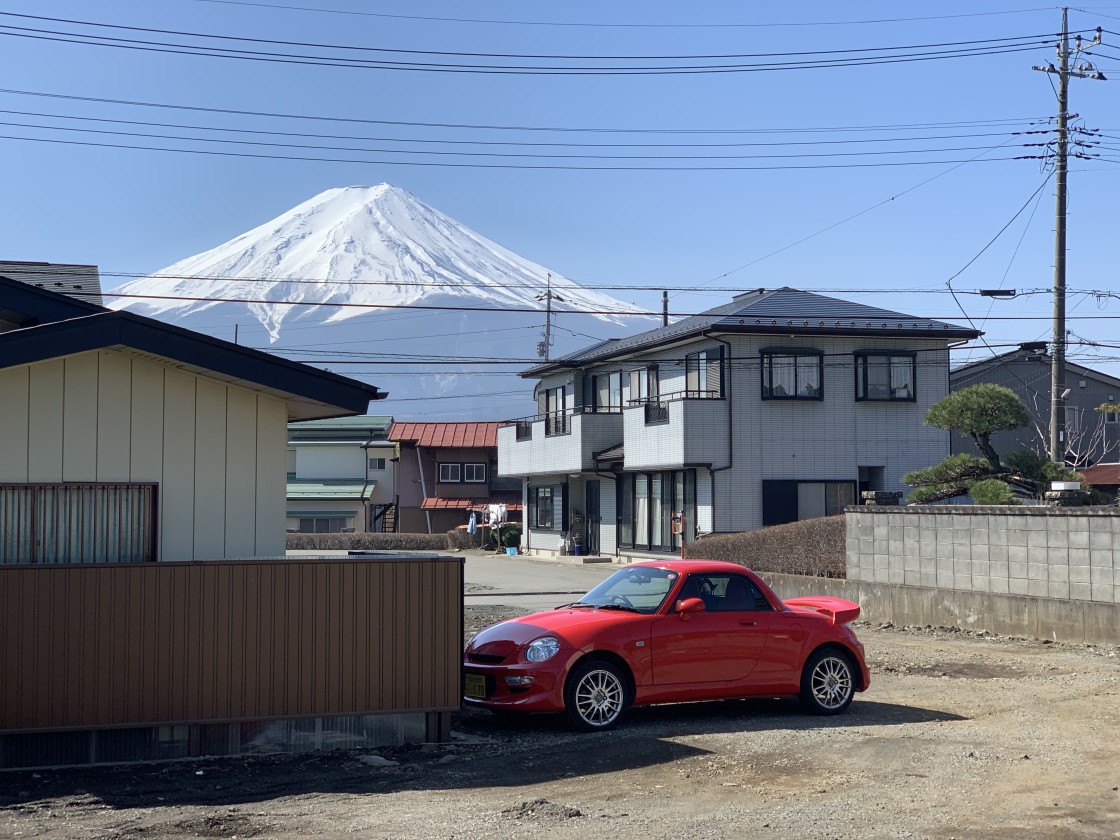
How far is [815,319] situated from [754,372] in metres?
2.43

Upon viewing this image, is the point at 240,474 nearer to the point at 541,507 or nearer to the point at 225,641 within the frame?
the point at 225,641

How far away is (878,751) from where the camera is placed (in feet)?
33.1

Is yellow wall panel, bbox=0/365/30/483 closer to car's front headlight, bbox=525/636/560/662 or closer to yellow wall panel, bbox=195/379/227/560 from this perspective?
yellow wall panel, bbox=195/379/227/560

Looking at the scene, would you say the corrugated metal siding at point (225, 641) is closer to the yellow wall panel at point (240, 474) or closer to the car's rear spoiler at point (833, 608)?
the yellow wall panel at point (240, 474)

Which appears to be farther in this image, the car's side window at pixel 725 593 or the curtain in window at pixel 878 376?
the curtain in window at pixel 878 376

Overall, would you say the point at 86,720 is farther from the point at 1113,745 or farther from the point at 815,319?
the point at 815,319

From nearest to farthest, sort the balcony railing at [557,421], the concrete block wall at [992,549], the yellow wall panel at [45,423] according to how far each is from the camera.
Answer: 1. the yellow wall panel at [45,423]
2. the concrete block wall at [992,549]
3. the balcony railing at [557,421]

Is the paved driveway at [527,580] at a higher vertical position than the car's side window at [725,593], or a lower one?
lower

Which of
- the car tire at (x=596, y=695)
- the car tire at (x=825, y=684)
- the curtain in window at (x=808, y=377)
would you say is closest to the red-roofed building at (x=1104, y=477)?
the curtain in window at (x=808, y=377)

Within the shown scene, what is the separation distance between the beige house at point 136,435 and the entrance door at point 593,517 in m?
33.3

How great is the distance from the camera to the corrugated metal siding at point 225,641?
9.45 metres

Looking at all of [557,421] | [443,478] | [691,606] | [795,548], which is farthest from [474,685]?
[443,478]

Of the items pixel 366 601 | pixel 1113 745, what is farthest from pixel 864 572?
pixel 366 601

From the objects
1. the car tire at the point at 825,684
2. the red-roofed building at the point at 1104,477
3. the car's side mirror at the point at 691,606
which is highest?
the red-roofed building at the point at 1104,477
